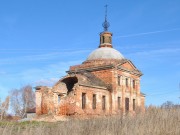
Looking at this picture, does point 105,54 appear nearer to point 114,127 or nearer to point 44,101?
point 44,101

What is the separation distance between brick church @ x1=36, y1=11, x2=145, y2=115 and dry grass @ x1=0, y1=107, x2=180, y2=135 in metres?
18.1

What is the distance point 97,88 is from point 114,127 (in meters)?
22.9

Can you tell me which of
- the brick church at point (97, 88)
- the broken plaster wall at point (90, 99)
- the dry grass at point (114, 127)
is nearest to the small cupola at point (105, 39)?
the brick church at point (97, 88)

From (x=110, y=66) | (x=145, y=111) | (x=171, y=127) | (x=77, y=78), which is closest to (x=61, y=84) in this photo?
(x=77, y=78)

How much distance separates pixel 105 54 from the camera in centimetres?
3566

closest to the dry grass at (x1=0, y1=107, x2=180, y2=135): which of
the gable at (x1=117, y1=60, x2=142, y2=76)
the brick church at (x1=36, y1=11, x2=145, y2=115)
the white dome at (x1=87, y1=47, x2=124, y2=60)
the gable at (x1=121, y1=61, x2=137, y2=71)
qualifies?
the brick church at (x1=36, y1=11, x2=145, y2=115)

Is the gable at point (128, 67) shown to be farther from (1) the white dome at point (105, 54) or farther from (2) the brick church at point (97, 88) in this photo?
(1) the white dome at point (105, 54)

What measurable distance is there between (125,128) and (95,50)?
29.5 m

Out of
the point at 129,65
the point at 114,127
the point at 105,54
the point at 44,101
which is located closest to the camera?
the point at 114,127

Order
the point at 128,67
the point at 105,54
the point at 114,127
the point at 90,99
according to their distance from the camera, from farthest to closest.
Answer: the point at 105,54 → the point at 128,67 → the point at 90,99 → the point at 114,127

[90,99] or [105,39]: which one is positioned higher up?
[105,39]

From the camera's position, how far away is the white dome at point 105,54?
35.5m

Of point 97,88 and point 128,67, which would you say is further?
point 128,67

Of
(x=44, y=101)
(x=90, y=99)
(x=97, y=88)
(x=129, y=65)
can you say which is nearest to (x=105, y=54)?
(x=129, y=65)
